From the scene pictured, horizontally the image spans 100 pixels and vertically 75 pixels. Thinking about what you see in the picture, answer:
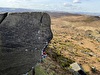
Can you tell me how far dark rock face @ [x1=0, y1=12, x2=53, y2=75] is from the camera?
12.0 meters

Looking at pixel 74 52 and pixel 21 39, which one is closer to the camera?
pixel 21 39

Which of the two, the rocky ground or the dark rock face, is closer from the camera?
the dark rock face

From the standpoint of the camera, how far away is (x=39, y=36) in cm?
1334

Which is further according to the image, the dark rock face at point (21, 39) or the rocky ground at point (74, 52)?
the rocky ground at point (74, 52)

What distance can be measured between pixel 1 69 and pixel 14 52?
3.87 ft

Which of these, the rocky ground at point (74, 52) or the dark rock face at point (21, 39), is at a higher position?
the dark rock face at point (21, 39)

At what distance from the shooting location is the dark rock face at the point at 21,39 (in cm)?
1200

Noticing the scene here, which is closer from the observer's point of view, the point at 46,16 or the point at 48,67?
the point at 46,16

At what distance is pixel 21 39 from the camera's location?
12484mm

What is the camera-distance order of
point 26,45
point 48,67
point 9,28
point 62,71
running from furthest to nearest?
1. point 62,71
2. point 48,67
3. point 26,45
4. point 9,28

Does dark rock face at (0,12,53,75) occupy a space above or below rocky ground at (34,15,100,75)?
above

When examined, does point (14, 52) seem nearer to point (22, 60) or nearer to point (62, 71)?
point (22, 60)

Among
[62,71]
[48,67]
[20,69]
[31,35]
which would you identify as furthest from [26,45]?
[62,71]

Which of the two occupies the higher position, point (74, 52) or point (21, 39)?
point (21, 39)
